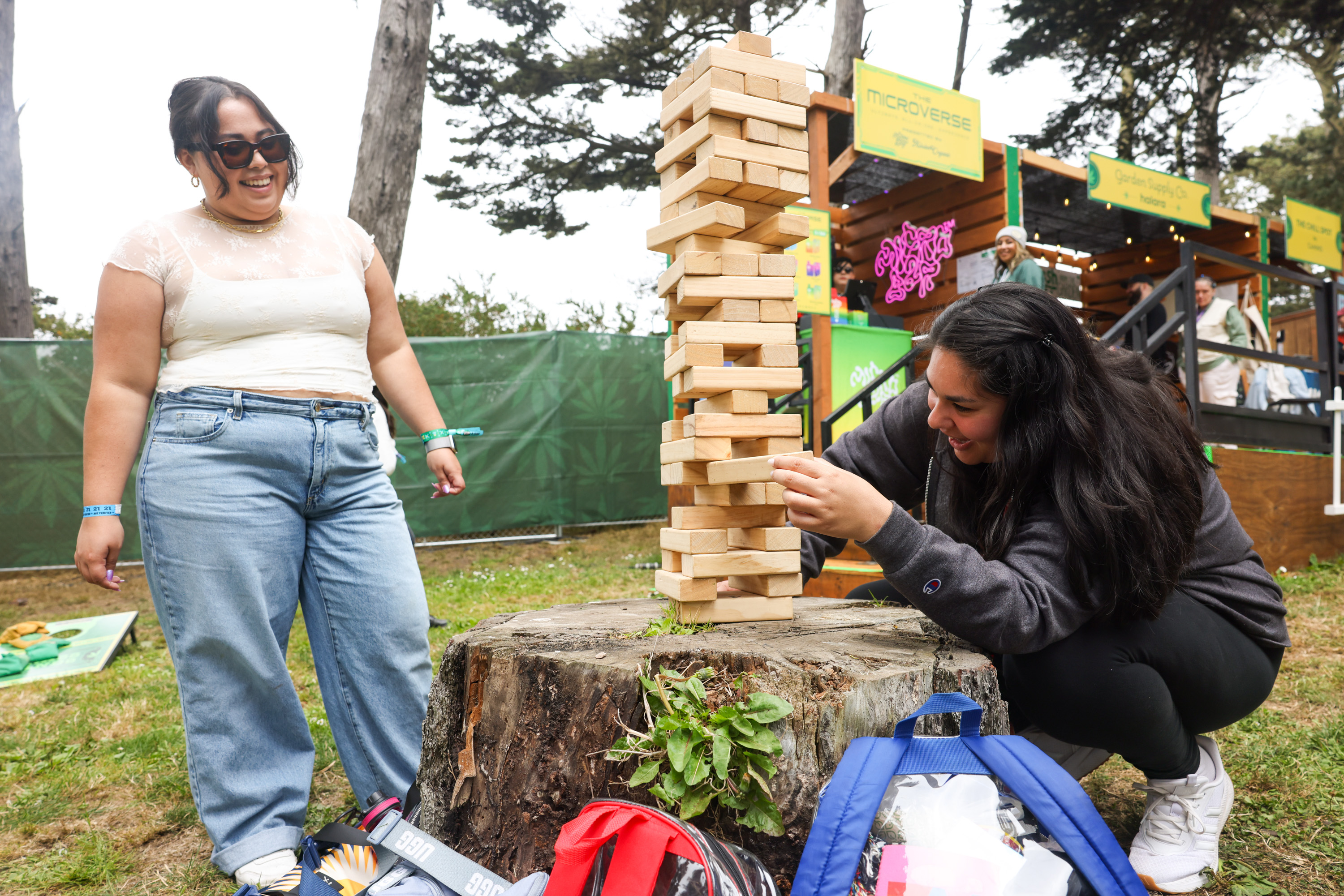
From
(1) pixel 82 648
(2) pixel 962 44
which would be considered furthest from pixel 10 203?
(2) pixel 962 44

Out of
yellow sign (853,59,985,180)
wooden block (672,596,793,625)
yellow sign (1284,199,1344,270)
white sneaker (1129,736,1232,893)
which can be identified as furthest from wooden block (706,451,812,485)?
yellow sign (1284,199,1344,270)

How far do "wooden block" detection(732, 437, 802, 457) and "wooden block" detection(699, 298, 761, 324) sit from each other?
239 millimetres

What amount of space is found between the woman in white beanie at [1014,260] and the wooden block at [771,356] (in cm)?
452

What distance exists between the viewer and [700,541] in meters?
1.56

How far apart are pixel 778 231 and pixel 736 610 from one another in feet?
2.53

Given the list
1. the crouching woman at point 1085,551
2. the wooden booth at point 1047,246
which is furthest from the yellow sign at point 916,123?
the crouching woman at point 1085,551

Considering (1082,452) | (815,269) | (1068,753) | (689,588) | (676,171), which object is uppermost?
(815,269)

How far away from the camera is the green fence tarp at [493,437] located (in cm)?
615

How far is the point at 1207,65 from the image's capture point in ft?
33.8

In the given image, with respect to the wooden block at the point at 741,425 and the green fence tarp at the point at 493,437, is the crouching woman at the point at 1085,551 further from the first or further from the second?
the green fence tarp at the point at 493,437

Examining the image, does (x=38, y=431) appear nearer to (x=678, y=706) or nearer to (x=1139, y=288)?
(x=678, y=706)

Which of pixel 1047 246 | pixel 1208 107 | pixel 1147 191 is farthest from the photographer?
pixel 1208 107

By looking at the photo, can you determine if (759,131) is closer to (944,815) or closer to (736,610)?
(736,610)

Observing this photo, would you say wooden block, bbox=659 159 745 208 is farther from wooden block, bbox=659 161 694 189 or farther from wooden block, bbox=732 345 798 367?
wooden block, bbox=732 345 798 367
